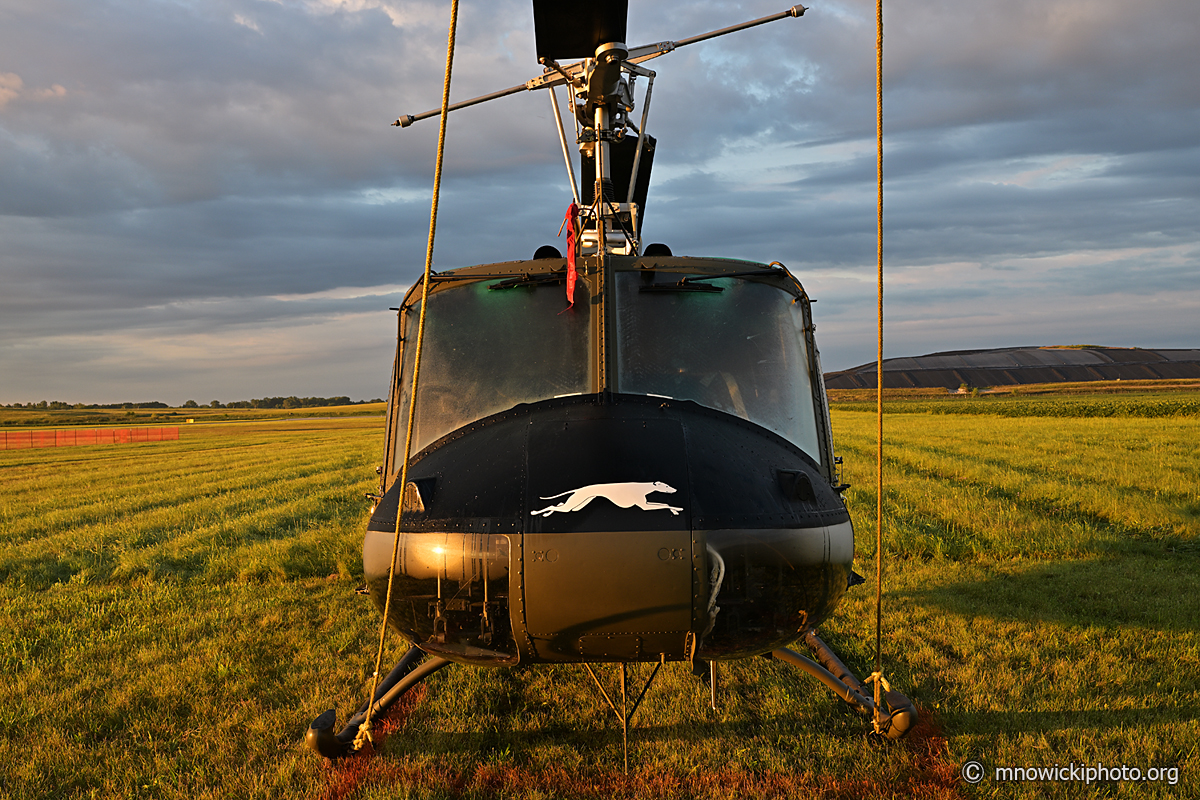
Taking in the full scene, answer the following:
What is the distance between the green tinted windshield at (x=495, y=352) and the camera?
3.90 meters

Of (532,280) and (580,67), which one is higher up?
(580,67)

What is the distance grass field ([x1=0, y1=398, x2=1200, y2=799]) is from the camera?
3932mm

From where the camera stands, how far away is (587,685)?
5.23 m

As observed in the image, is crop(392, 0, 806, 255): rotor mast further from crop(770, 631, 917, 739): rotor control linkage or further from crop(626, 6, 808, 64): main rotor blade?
crop(770, 631, 917, 739): rotor control linkage

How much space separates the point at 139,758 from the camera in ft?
14.0

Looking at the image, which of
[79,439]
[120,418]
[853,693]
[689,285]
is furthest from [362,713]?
[120,418]

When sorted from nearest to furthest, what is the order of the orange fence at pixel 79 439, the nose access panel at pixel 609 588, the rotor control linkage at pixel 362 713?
the nose access panel at pixel 609 588, the rotor control linkage at pixel 362 713, the orange fence at pixel 79 439

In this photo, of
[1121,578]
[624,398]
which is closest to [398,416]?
[624,398]

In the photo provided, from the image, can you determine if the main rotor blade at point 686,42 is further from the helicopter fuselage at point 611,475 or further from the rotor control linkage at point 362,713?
the rotor control linkage at point 362,713

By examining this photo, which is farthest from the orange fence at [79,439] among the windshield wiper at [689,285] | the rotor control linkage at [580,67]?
the windshield wiper at [689,285]

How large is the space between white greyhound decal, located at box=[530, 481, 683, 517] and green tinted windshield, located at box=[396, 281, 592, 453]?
1.05 metres

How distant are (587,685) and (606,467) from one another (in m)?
2.96

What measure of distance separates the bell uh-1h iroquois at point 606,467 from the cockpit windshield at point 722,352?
1cm

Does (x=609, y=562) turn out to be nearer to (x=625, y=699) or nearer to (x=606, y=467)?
(x=606, y=467)
